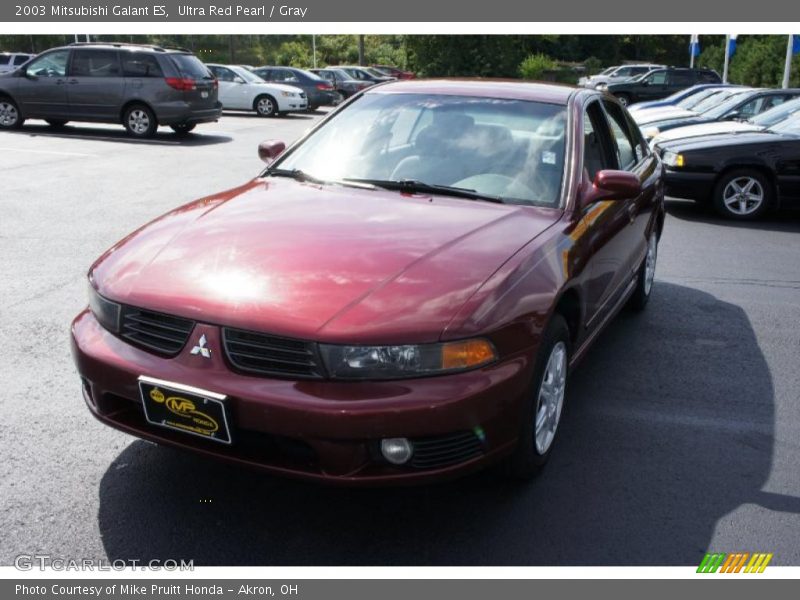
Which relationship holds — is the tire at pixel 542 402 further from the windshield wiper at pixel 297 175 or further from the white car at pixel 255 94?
the white car at pixel 255 94

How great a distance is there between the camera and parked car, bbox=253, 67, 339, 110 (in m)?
26.3

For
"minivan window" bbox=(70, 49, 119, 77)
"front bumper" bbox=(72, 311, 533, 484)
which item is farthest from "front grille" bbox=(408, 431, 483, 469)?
"minivan window" bbox=(70, 49, 119, 77)

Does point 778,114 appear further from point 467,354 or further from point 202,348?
point 202,348

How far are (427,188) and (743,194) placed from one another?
22.6 ft

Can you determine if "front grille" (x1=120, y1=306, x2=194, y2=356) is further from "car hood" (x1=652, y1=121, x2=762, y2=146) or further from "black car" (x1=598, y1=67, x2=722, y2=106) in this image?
"black car" (x1=598, y1=67, x2=722, y2=106)

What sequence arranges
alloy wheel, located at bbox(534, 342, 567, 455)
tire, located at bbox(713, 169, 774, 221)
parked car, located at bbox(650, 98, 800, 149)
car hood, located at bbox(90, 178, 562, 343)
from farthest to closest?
parked car, located at bbox(650, 98, 800, 149)
tire, located at bbox(713, 169, 774, 221)
alloy wheel, located at bbox(534, 342, 567, 455)
car hood, located at bbox(90, 178, 562, 343)

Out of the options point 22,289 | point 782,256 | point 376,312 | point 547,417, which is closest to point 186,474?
point 376,312

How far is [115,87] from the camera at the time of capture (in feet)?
53.1

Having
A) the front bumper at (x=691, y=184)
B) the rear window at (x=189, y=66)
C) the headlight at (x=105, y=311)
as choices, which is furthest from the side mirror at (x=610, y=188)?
the rear window at (x=189, y=66)

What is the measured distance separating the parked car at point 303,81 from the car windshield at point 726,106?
14.4m

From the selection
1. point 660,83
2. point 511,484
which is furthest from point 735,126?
point 660,83

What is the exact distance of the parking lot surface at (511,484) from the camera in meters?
2.89

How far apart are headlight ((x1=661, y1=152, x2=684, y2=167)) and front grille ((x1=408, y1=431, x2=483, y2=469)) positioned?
7.81 m

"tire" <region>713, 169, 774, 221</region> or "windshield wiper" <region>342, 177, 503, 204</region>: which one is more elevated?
"windshield wiper" <region>342, 177, 503, 204</region>
